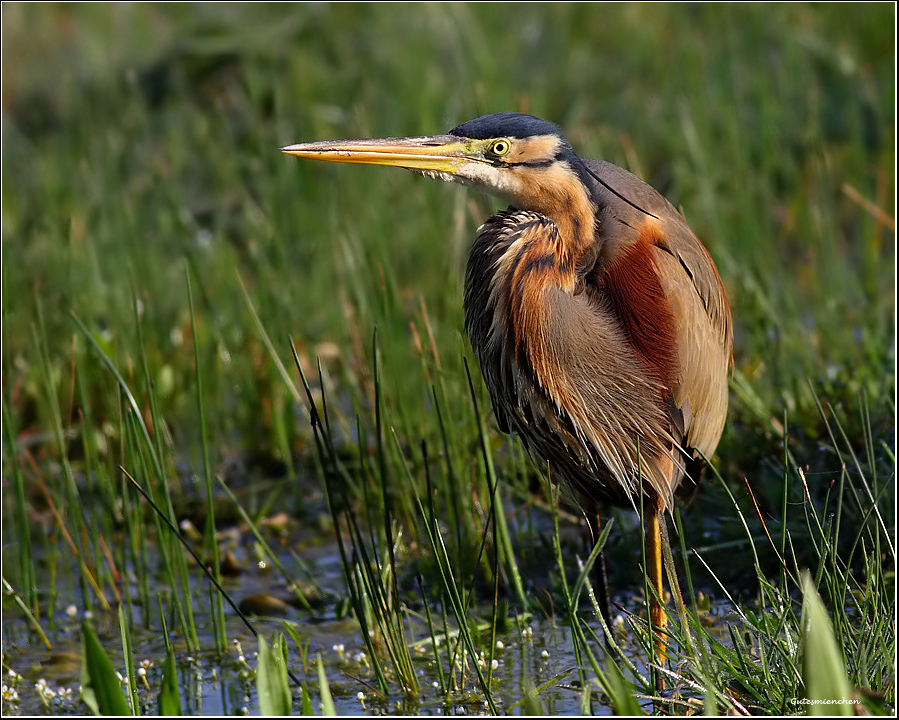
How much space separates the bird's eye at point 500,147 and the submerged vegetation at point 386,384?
0.47 metres

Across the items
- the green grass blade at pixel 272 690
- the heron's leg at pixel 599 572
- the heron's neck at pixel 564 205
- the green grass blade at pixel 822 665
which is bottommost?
the heron's leg at pixel 599 572

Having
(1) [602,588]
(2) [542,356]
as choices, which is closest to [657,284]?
(2) [542,356]

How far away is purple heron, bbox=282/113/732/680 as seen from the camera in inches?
101

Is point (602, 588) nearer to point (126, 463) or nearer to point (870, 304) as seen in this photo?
point (126, 463)

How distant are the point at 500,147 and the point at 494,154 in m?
0.02

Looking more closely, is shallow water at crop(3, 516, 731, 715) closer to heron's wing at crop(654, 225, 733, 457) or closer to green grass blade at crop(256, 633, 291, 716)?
heron's wing at crop(654, 225, 733, 457)

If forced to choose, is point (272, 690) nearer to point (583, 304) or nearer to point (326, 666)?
point (326, 666)

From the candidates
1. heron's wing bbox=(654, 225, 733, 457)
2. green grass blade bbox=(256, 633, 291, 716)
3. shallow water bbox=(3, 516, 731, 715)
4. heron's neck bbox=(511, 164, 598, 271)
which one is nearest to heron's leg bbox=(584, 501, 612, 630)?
shallow water bbox=(3, 516, 731, 715)

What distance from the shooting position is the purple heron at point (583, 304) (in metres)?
2.56

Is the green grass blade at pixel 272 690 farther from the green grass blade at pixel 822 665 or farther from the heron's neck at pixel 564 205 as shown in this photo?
the heron's neck at pixel 564 205

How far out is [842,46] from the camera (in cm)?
582

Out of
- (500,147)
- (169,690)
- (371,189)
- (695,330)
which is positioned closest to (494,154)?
(500,147)

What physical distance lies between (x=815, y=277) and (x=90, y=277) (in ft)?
9.07

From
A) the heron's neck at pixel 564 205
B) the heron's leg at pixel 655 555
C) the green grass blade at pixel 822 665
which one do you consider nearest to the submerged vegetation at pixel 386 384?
the green grass blade at pixel 822 665
